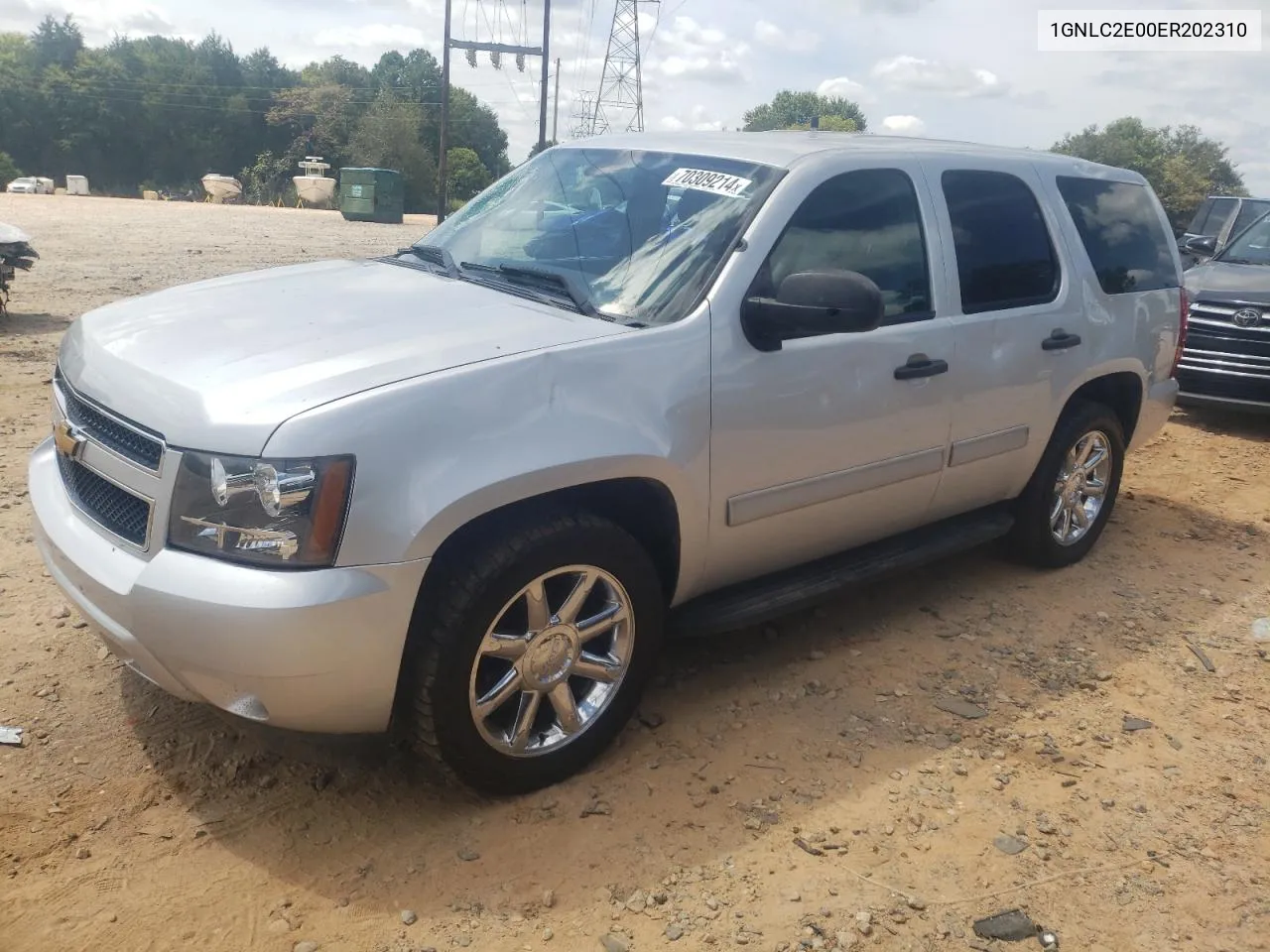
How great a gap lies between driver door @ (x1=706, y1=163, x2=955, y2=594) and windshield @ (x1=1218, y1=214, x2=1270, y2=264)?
22.3 feet

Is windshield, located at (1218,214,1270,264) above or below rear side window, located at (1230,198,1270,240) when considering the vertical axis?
below

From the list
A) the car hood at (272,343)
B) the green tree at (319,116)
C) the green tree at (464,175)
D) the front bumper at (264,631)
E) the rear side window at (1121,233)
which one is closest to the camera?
the front bumper at (264,631)

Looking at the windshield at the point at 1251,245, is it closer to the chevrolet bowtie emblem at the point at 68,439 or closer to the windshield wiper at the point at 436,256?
the windshield wiper at the point at 436,256

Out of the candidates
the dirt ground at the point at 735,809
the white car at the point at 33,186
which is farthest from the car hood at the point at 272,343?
the white car at the point at 33,186

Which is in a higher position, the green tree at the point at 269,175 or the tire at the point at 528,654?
the green tree at the point at 269,175

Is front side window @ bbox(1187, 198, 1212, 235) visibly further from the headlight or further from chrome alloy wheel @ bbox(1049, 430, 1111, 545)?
the headlight

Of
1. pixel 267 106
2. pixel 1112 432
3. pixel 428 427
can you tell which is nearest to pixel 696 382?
pixel 428 427

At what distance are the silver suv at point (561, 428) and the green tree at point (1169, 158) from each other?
60.4 metres

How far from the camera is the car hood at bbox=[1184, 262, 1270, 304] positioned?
832cm

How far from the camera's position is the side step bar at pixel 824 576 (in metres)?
3.41

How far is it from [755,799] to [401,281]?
206cm

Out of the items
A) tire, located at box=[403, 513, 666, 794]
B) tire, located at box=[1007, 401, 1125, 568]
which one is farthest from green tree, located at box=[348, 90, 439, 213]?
tire, located at box=[403, 513, 666, 794]

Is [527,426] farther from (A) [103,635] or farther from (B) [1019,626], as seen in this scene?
(B) [1019,626]

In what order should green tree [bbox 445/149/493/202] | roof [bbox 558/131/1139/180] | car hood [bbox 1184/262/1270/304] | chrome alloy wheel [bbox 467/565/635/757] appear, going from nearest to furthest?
chrome alloy wheel [bbox 467/565/635/757]
roof [bbox 558/131/1139/180]
car hood [bbox 1184/262/1270/304]
green tree [bbox 445/149/493/202]
